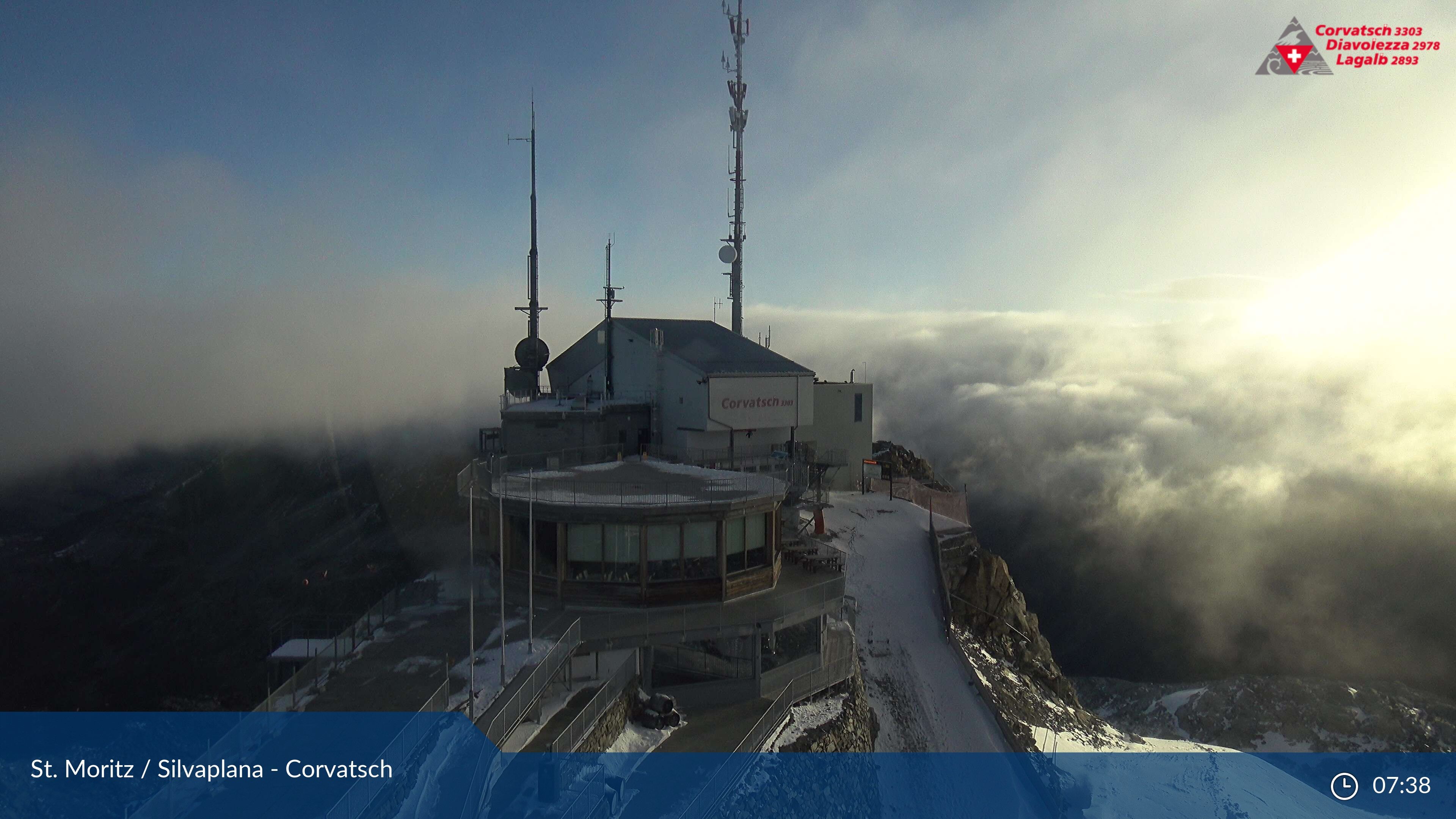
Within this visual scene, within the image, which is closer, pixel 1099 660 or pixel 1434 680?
pixel 1434 680

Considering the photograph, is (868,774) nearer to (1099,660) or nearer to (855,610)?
(855,610)

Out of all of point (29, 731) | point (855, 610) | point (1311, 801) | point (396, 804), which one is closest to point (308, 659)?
point (396, 804)

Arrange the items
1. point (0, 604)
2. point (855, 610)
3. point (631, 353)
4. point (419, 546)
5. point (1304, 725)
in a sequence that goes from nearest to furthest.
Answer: point (855, 610) < point (631, 353) < point (0, 604) < point (1304, 725) < point (419, 546)

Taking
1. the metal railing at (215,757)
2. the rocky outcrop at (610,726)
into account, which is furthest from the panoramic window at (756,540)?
the metal railing at (215,757)

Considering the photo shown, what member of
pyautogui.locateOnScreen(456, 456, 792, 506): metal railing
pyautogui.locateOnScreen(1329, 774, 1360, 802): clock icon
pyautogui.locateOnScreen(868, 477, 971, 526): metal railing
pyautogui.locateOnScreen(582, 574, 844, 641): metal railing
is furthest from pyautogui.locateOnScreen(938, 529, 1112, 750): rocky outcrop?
pyautogui.locateOnScreen(456, 456, 792, 506): metal railing

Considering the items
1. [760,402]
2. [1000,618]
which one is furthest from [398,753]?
[1000,618]

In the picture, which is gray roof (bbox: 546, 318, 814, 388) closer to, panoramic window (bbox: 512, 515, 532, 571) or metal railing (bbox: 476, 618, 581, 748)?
panoramic window (bbox: 512, 515, 532, 571)
